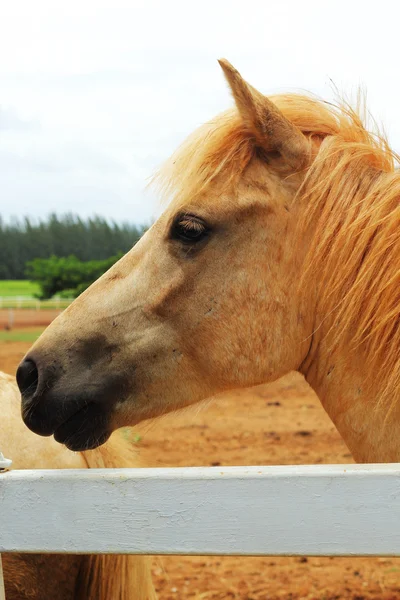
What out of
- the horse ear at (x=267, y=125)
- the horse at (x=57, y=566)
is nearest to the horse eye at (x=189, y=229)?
the horse ear at (x=267, y=125)

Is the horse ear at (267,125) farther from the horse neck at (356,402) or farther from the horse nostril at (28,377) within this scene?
the horse nostril at (28,377)

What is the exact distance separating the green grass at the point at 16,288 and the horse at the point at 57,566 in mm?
55615

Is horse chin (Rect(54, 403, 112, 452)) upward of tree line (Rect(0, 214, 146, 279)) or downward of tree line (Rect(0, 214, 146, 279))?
upward

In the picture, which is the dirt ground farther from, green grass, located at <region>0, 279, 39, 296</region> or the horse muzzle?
green grass, located at <region>0, 279, 39, 296</region>

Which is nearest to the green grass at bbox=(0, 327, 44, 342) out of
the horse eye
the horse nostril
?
the horse nostril

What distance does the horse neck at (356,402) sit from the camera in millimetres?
1808

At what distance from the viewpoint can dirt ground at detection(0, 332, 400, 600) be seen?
4215 mm

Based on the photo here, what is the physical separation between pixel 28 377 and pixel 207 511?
2.87 ft

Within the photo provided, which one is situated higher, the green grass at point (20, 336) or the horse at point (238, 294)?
the horse at point (238, 294)

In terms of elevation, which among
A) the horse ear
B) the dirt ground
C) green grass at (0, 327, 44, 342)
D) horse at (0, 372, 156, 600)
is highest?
the horse ear

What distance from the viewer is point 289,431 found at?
8352 millimetres

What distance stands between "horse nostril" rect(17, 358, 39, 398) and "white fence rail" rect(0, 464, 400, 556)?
0.49 meters

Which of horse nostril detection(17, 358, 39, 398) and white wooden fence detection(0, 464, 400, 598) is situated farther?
horse nostril detection(17, 358, 39, 398)

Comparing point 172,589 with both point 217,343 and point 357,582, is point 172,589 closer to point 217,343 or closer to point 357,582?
point 357,582
